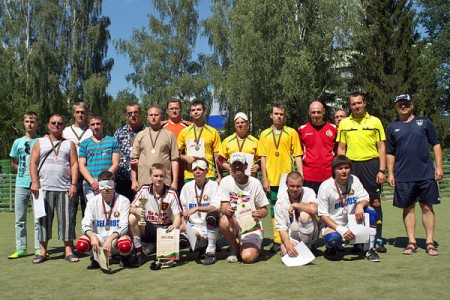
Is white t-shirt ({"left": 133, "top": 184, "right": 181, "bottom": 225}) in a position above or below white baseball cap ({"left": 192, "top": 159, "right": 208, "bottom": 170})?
below

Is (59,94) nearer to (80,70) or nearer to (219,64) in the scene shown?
(80,70)

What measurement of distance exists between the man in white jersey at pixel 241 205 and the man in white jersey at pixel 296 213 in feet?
0.84

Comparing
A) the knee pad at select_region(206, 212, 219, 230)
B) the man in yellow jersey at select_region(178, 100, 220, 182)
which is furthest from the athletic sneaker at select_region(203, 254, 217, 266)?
the man in yellow jersey at select_region(178, 100, 220, 182)

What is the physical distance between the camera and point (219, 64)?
112ft

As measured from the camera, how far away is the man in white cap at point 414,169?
6.19 meters

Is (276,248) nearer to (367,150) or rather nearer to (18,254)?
(367,150)

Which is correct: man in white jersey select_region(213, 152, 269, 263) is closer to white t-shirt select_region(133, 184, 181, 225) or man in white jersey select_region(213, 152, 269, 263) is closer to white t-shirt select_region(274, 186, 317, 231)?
white t-shirt select_region(274, 186, 317, 231)

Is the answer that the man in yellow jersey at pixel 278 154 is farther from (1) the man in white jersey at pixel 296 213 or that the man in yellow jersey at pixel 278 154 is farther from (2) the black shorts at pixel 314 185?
(1) the man in white jersey at pixel 296 213

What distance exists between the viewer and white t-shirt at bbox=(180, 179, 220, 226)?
20.6ft

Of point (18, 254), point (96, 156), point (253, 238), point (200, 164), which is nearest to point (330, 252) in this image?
point (253, 238)

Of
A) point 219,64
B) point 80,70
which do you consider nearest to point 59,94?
point 80,70

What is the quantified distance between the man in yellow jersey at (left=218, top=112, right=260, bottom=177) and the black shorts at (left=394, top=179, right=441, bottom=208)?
1.99 metres

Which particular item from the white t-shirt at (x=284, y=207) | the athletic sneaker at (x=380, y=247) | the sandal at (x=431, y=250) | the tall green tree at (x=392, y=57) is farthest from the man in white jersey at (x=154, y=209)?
the tall green tree at (x=392, y=57)

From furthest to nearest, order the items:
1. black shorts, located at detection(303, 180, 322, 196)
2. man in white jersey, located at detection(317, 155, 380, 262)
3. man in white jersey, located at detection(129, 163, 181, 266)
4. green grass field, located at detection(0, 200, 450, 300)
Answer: black shorts, located at detection(303, 180, 322, 196), man in white jersey, located at detection(129, 163, 181, 266), man in white jersey, located at detection(317, 155, 380, 262), green grass field, located at detection(0, 200, 450, 300)
